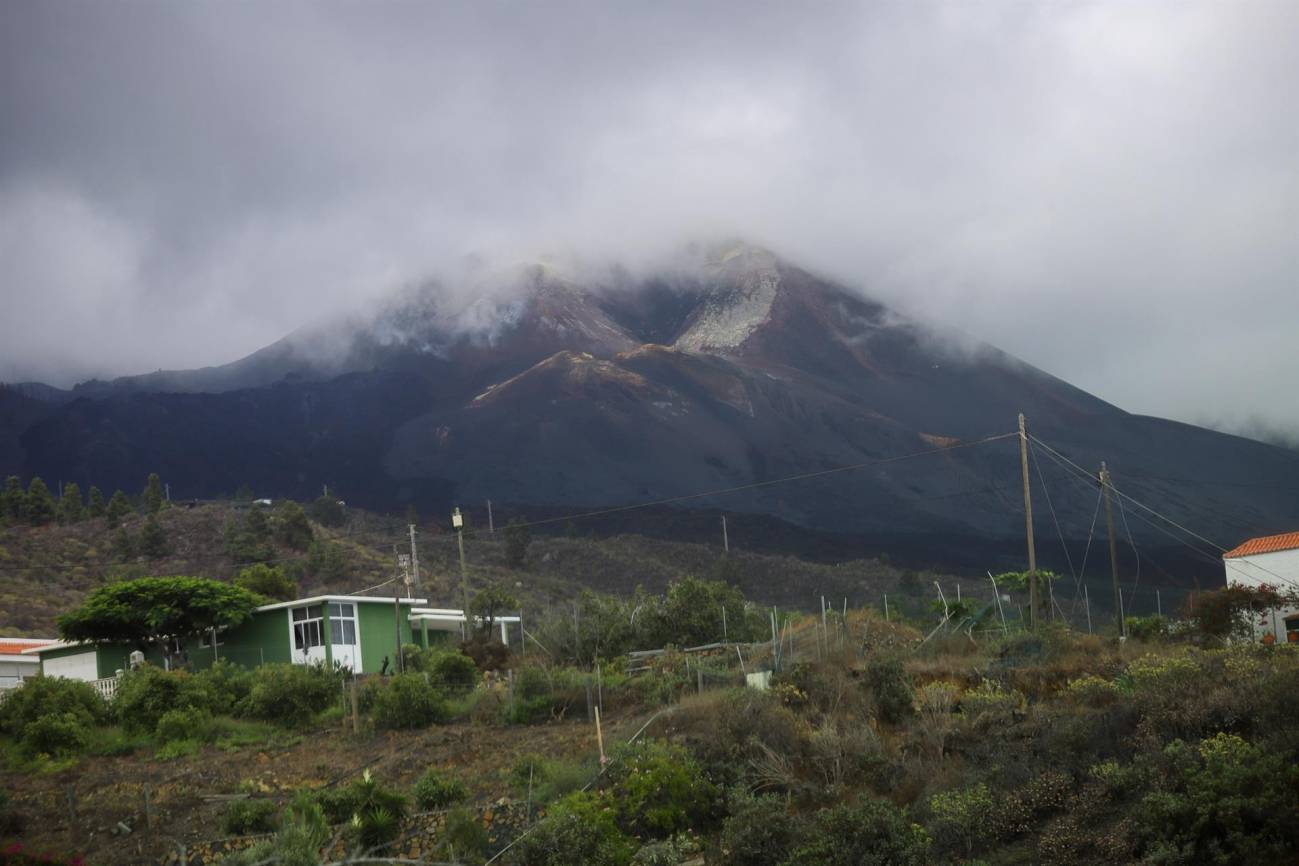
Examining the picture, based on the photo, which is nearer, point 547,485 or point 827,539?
point 827,539

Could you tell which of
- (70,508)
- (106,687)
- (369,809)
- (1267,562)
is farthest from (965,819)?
(70,508)

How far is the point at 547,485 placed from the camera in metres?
146

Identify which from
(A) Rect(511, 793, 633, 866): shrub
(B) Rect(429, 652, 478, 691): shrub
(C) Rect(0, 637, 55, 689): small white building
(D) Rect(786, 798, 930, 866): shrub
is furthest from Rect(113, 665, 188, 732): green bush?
(D) Rect(786, 798, 930, 866): shrub

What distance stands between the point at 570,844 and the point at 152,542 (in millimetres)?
58971

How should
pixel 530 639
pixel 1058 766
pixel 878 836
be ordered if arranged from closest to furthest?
1. pixel 878 836
2. pixel 1058 766
3. pixel 530 639

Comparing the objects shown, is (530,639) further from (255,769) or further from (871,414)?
(871,414)

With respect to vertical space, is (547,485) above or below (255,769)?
above

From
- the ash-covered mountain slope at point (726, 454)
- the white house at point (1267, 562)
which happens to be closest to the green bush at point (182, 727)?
the white house at point (1267, 562)

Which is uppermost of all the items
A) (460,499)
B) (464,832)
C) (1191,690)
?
(460,499)

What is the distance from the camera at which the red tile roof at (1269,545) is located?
4522cm

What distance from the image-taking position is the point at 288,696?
32156 mm

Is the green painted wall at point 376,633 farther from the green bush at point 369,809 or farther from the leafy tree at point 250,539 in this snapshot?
the leafy tree at point 250,539

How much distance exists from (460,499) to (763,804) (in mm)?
126391

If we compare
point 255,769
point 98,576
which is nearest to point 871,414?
point 98,576
